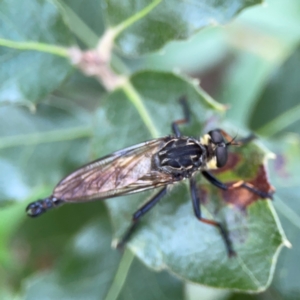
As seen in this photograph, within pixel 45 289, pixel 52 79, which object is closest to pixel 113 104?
pixel 52 79

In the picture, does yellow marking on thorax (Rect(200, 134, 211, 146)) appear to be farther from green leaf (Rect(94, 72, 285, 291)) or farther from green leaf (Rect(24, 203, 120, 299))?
green leaf (Rect(24, 203, 120, 299))

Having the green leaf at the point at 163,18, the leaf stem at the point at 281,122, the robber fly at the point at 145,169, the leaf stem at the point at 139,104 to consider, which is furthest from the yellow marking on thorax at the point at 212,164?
the leaf stem at the point at 281,122

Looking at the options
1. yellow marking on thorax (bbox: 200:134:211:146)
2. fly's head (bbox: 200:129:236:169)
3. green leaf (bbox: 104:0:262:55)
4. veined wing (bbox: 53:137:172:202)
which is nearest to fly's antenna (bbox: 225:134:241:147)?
fly's head (bbox: 200:129:236:169)

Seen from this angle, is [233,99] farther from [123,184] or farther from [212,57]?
[123,184]

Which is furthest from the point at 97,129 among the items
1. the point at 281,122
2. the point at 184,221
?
the point at 281,122

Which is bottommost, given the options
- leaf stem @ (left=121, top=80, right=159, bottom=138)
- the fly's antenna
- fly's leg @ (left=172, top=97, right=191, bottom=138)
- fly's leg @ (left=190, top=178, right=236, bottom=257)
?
fly's leg @ (left=190, top=178, right=236, bottom=257)

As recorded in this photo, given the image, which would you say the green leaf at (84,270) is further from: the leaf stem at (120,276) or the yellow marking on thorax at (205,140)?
the yellow marking on thorax at (205,140)
